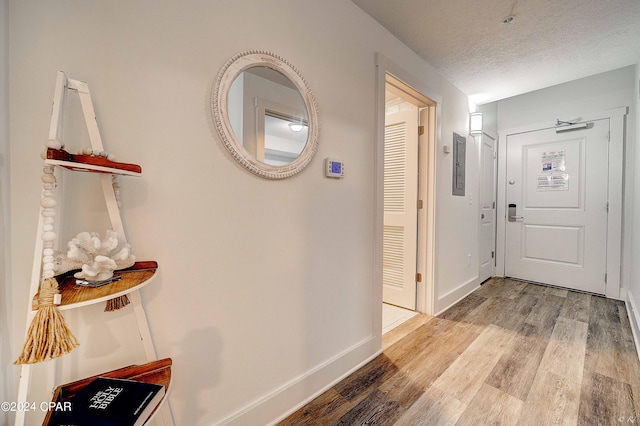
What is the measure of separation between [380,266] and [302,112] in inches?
47.2

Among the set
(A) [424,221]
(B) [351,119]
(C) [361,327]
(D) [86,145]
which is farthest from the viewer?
(A) [424,221]

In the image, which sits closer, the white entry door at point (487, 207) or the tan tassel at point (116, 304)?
the tan tassel at point (116, 304)

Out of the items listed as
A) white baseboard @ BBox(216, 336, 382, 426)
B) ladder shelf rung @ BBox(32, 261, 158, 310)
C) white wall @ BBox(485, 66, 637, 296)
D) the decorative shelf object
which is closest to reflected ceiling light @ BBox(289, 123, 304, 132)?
ladder shelf rung @ BBox(32, 261, 158, 310)

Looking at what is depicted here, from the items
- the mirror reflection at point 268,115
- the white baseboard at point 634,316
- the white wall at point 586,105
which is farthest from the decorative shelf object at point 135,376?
the white wall at point 586,105

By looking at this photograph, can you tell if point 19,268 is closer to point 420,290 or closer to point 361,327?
point 361,327

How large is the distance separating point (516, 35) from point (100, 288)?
2.94 meters

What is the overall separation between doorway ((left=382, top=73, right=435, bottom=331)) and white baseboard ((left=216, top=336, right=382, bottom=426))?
2.04 feet

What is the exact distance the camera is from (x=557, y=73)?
104 inches

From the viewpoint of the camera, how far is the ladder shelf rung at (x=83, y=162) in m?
0.68

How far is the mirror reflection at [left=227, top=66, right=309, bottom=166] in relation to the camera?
3.98 feet

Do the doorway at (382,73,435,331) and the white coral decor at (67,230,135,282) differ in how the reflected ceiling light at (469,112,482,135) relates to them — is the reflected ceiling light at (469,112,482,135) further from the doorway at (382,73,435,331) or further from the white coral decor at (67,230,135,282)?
the white coral decor at (67,230,135,282)

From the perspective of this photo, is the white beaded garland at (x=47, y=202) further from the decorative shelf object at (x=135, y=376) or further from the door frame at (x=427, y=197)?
the door frame at (x=427, y=197)

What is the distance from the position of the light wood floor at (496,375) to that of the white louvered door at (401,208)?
1.25ft

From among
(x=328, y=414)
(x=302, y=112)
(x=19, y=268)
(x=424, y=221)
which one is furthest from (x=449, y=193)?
(x=19, y=268)
